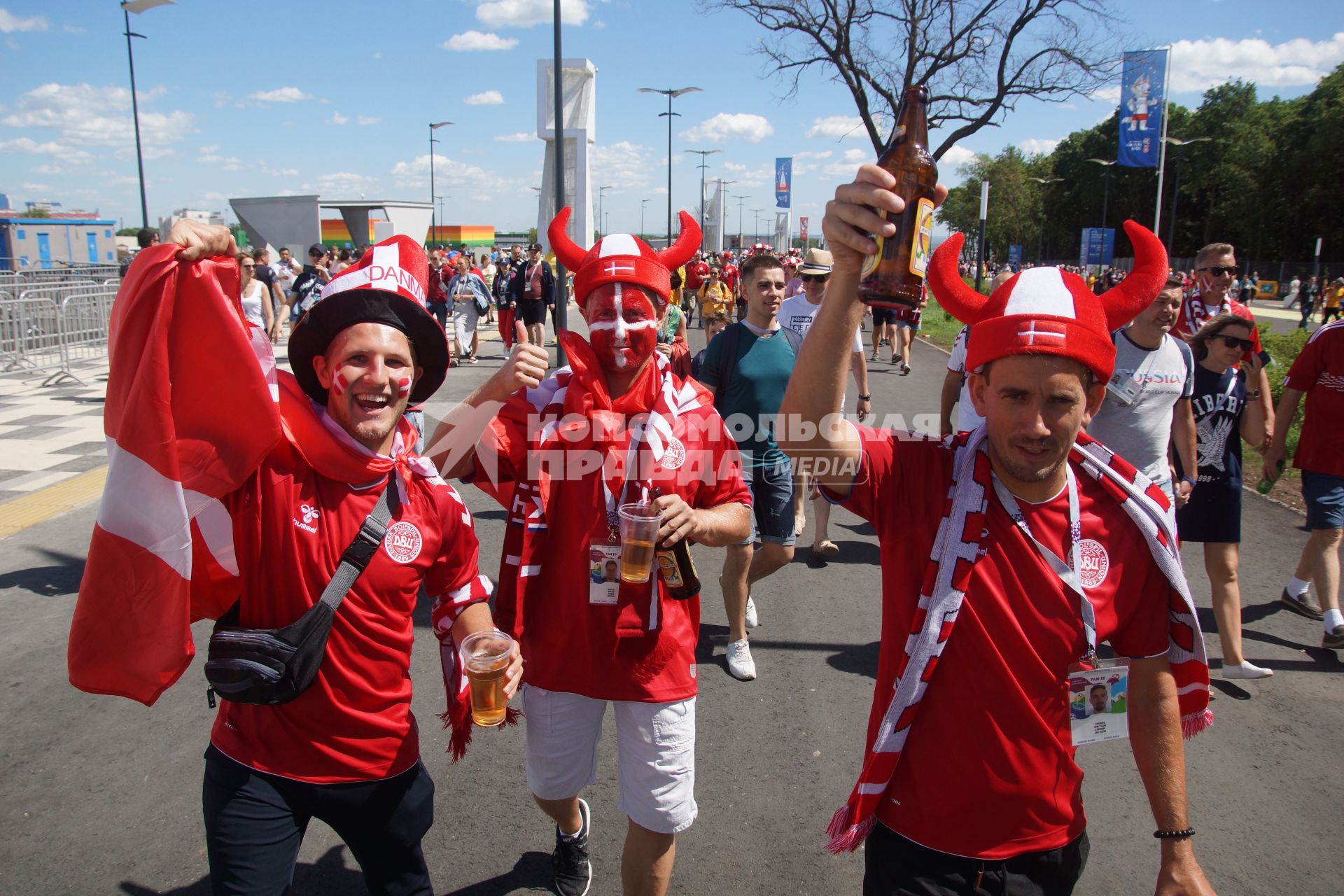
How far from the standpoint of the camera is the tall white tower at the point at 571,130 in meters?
12.3

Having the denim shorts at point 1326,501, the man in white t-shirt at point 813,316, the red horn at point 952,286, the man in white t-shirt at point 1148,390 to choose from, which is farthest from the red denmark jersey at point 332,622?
the denim shorts at point 1326,501

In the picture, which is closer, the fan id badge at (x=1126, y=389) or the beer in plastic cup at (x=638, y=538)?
the beer in plastic cup at (x=638, y=538)

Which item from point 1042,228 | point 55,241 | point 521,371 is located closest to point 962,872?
point 521,371

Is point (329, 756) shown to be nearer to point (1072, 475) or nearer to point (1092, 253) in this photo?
point (1072, 475)

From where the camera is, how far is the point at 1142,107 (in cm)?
2245

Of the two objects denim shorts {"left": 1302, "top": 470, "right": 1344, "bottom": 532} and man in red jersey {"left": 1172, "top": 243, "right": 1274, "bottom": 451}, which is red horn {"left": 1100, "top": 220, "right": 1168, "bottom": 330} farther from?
denim shorts {"left": 1302, "top": 470, "right": 1344, "bottom": 532}

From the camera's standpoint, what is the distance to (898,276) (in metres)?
1.83

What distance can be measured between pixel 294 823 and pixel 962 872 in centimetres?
161

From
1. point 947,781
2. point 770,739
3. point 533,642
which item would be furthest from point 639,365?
point 770,739

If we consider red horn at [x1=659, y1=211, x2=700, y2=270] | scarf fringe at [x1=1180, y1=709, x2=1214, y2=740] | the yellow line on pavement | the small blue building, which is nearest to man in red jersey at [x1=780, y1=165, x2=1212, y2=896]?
scarf fringe at [x1=1180, y1=709, x2=1214, y2=740]

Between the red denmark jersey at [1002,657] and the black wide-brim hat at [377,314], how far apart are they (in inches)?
47.8

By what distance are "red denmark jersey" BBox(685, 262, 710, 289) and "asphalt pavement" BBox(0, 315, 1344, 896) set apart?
17567 mm

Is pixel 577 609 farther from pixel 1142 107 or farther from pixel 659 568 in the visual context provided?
pixel 1142 107

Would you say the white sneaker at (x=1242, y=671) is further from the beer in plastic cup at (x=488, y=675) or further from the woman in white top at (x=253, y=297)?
the woman in white top at (x=253, y=297)
